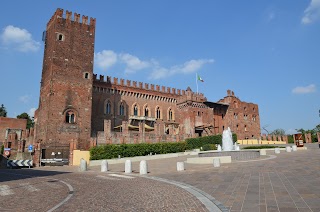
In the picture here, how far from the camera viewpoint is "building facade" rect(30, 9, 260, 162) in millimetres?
30750

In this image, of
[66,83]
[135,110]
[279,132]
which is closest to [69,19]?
[66,83]

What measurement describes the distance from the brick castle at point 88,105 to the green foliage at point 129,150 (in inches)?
100

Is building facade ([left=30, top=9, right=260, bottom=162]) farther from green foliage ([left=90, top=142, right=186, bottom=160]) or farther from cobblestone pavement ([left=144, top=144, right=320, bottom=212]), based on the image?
cobblestone pavement ([left=144, top=144, right=320, bottom=212])

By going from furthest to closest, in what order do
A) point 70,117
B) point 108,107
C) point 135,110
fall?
point 135,110 < point 108,107 < point 70,117

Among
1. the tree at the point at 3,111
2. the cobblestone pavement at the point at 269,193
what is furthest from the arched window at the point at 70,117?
the tree at the point at 3,111

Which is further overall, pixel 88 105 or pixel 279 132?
pixel 279 132

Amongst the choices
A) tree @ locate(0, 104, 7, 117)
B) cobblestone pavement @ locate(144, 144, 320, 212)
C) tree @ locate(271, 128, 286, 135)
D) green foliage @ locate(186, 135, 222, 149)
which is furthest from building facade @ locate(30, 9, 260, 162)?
tree @ locate(271, 128, 286, 135)

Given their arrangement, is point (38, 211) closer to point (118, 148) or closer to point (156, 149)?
point (118, 148)

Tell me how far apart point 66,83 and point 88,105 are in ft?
12.3

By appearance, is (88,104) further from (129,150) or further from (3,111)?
(3,111)

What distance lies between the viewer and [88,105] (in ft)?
109

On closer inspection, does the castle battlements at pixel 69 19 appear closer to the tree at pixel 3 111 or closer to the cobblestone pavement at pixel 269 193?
the cobblestone pavement at pixel 269 193

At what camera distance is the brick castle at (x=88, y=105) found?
30.7 meters

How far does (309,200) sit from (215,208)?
227cm
